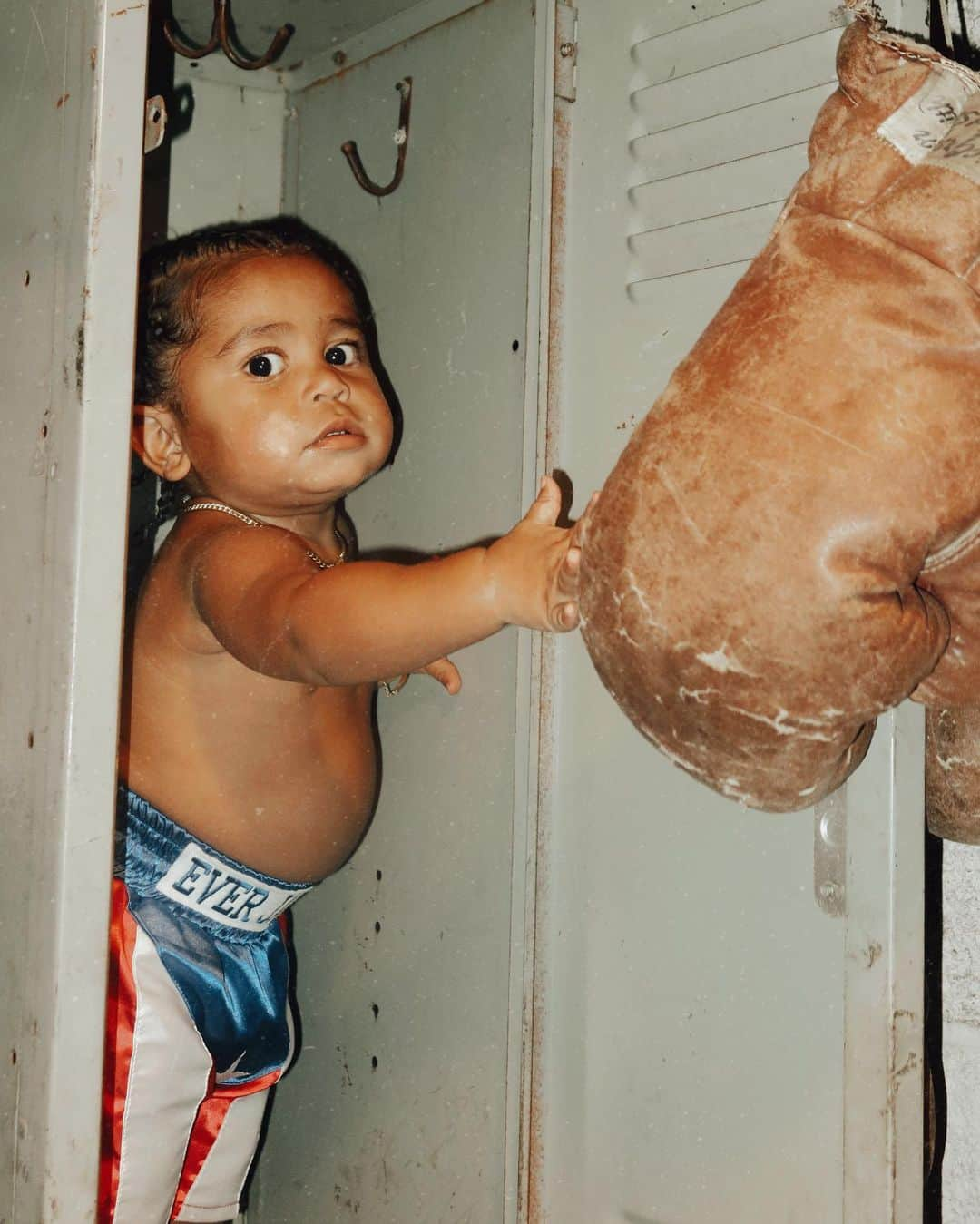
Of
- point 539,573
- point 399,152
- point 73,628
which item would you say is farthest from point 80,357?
point 399,152

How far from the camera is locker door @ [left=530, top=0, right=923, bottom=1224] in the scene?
3.09ft

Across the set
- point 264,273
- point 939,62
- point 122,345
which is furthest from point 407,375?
point 939,62

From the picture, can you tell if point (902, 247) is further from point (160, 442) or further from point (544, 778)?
point (160, 442)

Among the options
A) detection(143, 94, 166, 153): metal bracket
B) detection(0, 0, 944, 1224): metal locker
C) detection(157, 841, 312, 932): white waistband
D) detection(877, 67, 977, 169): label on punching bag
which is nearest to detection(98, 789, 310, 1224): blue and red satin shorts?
detection(157, 841, 312, 932): white waistband

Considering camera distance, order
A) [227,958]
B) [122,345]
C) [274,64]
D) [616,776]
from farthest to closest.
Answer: [274,64]
[227,958]
[616,776]
[122,345]

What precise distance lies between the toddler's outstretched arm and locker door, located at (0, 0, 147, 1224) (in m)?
0.17

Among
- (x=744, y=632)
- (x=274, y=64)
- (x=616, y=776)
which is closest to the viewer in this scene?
(x=744, y=632)

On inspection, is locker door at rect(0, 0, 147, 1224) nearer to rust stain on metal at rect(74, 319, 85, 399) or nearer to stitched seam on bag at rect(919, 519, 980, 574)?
rust stain on metal at rect(74, 319, 85, 399)

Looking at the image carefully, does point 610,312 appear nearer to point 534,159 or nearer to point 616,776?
point 534,159

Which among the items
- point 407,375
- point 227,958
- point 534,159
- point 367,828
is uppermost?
point 534,159

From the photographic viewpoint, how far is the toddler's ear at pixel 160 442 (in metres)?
1.31

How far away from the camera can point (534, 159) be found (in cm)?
125

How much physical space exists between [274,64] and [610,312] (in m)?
0.67

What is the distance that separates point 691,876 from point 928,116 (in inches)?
25.2
